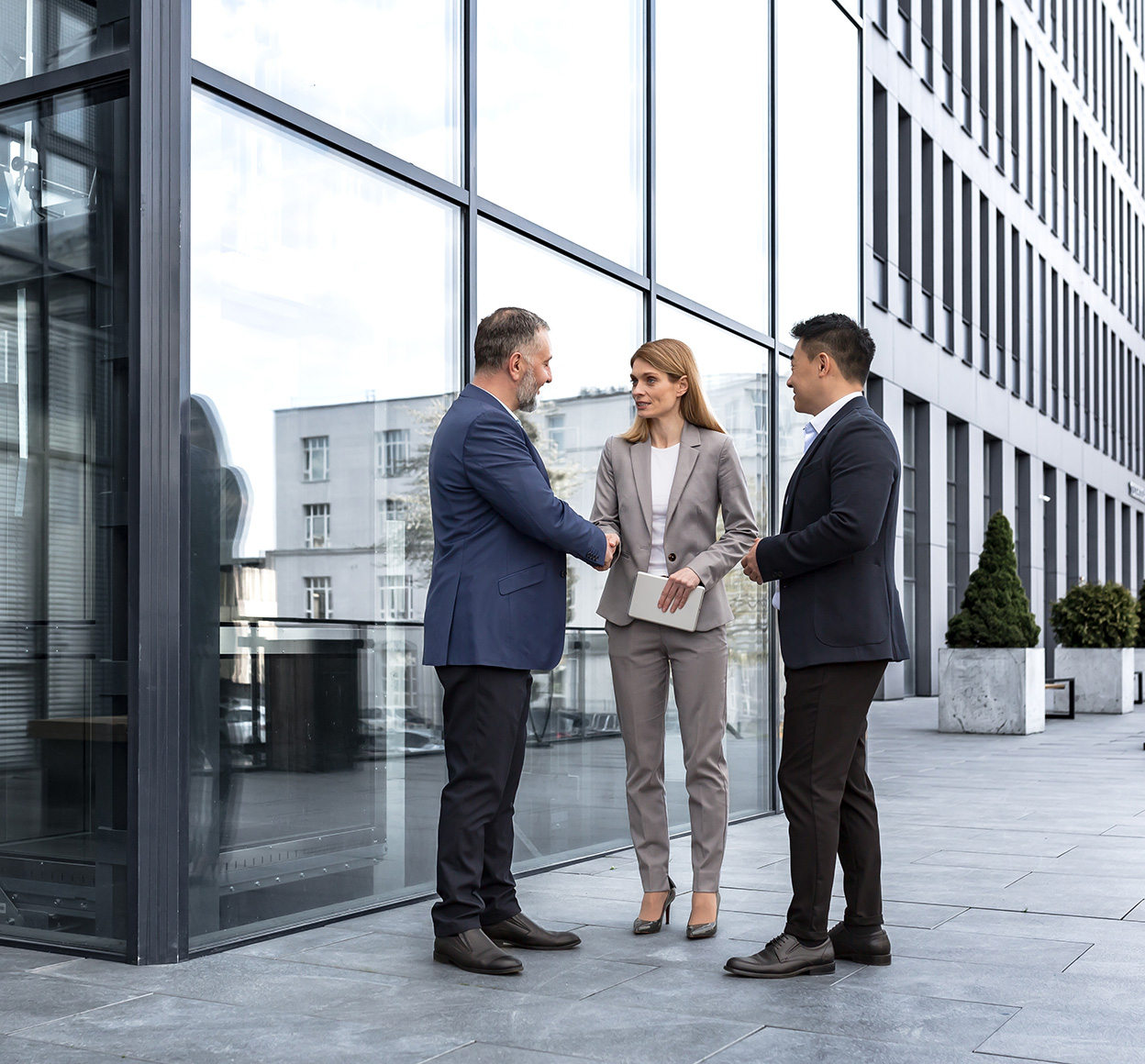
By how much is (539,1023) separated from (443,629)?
4.44 ft

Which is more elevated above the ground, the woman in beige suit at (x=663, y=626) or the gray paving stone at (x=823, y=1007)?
the woman in beige suit at (x=663, y=626)

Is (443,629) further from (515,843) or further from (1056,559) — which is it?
(1056,559)

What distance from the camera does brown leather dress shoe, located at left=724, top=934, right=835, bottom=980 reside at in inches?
175

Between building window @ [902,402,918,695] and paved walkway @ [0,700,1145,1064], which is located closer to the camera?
paved walkway @ [0,700,1145,1064]

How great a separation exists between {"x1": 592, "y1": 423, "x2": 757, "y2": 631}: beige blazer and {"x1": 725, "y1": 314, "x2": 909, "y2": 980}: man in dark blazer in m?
0.57

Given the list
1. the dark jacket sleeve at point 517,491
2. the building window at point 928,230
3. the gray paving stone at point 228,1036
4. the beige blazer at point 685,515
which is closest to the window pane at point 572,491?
the beige blazer at point 685,515

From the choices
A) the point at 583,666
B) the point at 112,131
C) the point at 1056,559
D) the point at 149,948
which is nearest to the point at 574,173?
the point at 583,666

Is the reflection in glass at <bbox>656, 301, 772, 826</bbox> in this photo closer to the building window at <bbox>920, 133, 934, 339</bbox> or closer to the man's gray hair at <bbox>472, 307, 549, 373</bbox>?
the man's gray hair at <bbox>472, 307, 549, 373</bbox>

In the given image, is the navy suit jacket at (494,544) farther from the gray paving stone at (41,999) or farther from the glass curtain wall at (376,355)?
the gray paving stone at (41,999)

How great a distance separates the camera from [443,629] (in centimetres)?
477

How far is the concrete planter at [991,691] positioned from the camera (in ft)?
54.4

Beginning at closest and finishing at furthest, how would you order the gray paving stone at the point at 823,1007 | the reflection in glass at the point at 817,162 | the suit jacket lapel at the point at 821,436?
the gray paving stone at the point at 823,1007, the suit jacket lapel at the point at 821,436, the reflection in glass at the point at 817,162

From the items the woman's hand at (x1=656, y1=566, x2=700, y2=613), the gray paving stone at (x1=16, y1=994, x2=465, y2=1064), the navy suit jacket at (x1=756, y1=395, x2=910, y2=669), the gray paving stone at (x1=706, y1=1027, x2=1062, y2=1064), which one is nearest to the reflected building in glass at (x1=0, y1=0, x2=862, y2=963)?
the gray paving stone at (x1=16, y1=994, x2=465, y2=1064)

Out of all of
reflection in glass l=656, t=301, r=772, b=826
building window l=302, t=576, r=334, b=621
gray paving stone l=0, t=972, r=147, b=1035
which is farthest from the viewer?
reflection in glass l=656, t=301, r=772, b=826
